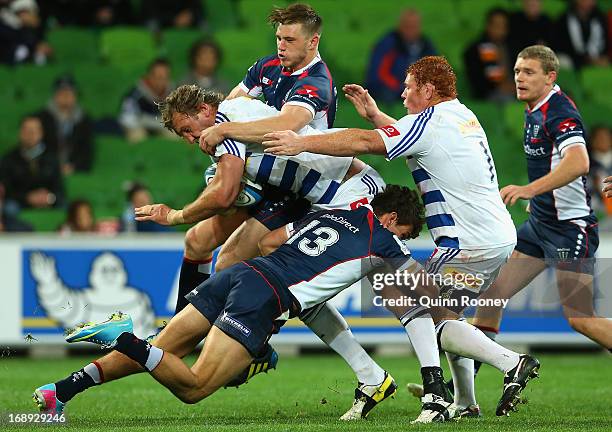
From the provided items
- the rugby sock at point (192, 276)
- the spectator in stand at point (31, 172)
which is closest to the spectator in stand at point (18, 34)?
the spectator in stand at point (31, 172)

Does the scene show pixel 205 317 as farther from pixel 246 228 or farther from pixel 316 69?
pixel 316 69

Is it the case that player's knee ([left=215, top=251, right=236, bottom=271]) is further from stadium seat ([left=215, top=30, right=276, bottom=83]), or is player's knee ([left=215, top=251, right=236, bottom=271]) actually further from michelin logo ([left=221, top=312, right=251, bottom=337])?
stadium seat ([left=215, top=30, right=276, bottom=83])

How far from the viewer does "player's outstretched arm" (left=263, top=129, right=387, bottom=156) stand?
6.23 metres

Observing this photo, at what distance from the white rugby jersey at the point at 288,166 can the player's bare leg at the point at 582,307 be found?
1.71m

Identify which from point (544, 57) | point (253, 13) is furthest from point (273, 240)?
point (253, 13)

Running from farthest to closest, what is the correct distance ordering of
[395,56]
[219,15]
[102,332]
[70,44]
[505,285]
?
[219,15], [70,44], [395,56], [505,285], [102,332]

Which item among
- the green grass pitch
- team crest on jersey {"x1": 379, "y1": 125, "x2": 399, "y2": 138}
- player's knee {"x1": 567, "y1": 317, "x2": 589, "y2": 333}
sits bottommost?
the green grass pitch

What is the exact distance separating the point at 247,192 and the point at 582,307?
2.28m

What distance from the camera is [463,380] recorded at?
22.6ft

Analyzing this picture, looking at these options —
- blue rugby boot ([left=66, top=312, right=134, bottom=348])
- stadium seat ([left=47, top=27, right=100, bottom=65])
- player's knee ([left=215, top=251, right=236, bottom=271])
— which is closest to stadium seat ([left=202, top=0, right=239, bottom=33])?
stadium seat ([left=47, top=27, right=100, bottom=65])

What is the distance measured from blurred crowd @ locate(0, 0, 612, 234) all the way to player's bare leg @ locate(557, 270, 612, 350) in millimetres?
5319

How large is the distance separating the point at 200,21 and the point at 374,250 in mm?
9509

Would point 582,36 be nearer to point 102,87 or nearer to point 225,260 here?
point 102,87

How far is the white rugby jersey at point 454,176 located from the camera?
6.53 metres
